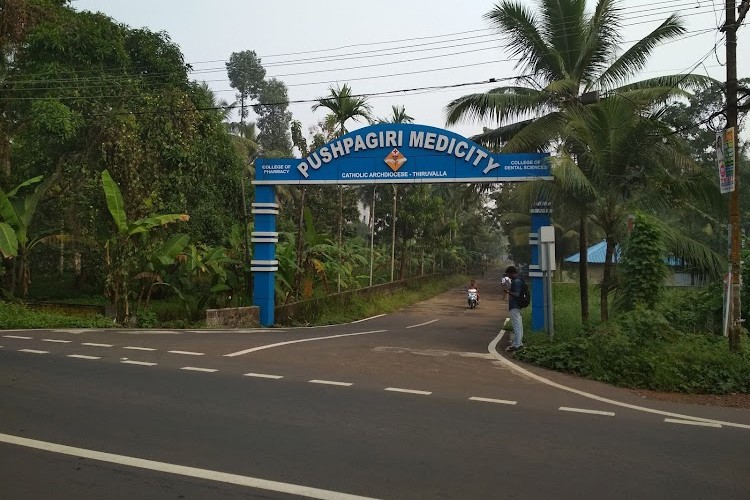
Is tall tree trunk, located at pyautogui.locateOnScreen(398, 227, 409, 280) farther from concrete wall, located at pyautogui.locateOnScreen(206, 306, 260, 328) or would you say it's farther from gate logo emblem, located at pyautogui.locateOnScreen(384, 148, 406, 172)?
gate logo emblem, located at pyautogui.locateOnScreen(384, 148, 406, 172)

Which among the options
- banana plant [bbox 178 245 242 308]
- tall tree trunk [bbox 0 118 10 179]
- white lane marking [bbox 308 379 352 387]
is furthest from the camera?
tall tree trunk [bbox 0 118 10 179]

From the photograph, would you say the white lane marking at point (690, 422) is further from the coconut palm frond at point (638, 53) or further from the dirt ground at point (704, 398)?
the coconut palm frond at point (638, 53)

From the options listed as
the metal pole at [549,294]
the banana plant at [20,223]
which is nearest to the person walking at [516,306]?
the metal pole at [549,294]

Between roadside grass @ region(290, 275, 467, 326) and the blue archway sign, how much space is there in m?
5.65

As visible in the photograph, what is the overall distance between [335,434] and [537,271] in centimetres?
1082

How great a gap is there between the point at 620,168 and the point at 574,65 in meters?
4.65

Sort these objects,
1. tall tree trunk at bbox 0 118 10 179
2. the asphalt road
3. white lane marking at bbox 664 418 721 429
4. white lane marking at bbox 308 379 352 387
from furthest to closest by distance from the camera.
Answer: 1. tall tree trunk at bbox 0 118 10 179
2. white lane marking at bbox 308 379 352 387
3. white lane marking at bbox 664 418 721 429
4. the asphalt road

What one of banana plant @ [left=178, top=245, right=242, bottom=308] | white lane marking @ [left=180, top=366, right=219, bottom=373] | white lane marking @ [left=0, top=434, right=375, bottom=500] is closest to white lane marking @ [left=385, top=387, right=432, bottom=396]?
white lane marking @ [left=180, top=366, right=219, bottom=373]

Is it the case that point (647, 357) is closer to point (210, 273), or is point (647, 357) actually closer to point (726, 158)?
point (726, 158)

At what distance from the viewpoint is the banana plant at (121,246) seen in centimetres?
1625

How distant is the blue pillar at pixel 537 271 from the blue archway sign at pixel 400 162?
0.13m

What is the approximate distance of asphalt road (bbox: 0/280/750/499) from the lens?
470 cm

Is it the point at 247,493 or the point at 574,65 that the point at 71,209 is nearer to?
the point at 574,65

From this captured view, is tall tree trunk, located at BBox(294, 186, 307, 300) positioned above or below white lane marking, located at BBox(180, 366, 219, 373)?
above
